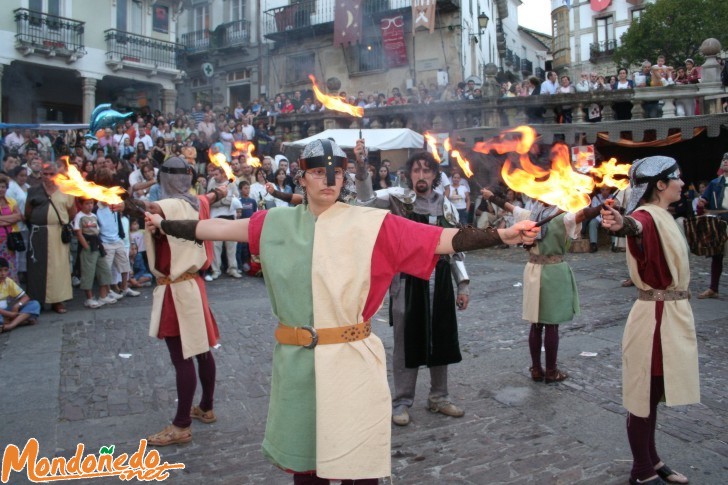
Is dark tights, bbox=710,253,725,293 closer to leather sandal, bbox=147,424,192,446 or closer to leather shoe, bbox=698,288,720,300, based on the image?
leather shoe, bbox=698,288,720,300

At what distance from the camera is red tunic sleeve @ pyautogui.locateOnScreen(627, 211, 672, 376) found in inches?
144

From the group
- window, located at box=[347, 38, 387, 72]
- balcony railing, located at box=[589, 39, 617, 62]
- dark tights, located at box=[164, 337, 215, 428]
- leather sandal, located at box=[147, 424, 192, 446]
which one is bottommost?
leather sandal, located at box=[147, 424, 192, 446]

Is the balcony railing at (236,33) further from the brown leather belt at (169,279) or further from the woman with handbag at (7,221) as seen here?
the brown leather belt at (169,279)

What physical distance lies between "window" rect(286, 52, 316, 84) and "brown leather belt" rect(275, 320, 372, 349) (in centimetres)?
2467

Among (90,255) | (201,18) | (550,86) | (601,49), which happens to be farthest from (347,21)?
(601,49)

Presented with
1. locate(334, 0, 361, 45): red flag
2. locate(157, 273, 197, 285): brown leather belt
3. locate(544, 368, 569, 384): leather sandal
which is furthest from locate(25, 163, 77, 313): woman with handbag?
locate(334, 0, 361, 45): red flag

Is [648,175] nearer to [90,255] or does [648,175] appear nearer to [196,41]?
[90,255]

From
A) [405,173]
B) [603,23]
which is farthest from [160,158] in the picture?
[603,23]

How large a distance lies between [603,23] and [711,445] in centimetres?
4957

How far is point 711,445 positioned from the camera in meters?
4.33

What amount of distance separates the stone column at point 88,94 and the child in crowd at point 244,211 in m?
16.9

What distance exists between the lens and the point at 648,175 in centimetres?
380

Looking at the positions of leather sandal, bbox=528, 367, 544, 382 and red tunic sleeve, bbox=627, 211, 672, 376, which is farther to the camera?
leather sandal, bbox=528, 367, 544, 382

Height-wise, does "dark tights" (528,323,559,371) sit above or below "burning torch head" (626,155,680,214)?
below
